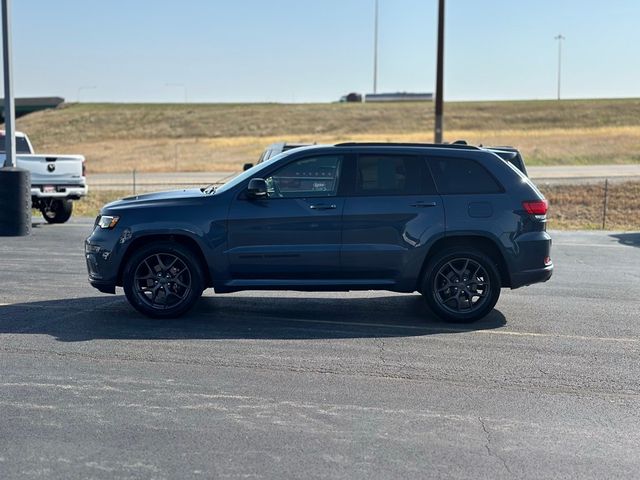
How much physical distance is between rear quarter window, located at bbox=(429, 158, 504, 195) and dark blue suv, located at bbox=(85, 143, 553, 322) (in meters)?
0.01

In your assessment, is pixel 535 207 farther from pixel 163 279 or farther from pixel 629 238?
pixel 629 238

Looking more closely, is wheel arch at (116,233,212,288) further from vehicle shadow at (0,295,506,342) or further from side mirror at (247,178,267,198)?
side mirror at (247,178,267,198)

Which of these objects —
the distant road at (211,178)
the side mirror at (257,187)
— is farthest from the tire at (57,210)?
the side mirror at (257,187)

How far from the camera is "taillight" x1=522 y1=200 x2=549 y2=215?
29.8 ft

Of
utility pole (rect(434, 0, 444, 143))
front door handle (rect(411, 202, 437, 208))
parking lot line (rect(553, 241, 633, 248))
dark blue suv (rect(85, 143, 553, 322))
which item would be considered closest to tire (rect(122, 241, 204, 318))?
dark blue suv (rect(85, 143, 553, 322))

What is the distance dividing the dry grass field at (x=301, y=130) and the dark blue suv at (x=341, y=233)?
1521 inches

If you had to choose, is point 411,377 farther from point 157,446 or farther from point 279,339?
point 157,446

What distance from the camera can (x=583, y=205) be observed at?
2509 cm

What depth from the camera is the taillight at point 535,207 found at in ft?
29.8

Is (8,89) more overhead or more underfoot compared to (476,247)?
more overhead

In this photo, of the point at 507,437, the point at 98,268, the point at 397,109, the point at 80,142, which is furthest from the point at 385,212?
the point at 397,109

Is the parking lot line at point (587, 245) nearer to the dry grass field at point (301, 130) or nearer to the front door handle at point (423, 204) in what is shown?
the front door handle at point (423, 204)

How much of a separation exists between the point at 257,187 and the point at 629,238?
11.5m

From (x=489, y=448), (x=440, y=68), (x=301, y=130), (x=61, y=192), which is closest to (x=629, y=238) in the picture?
(x=440, y=68)
